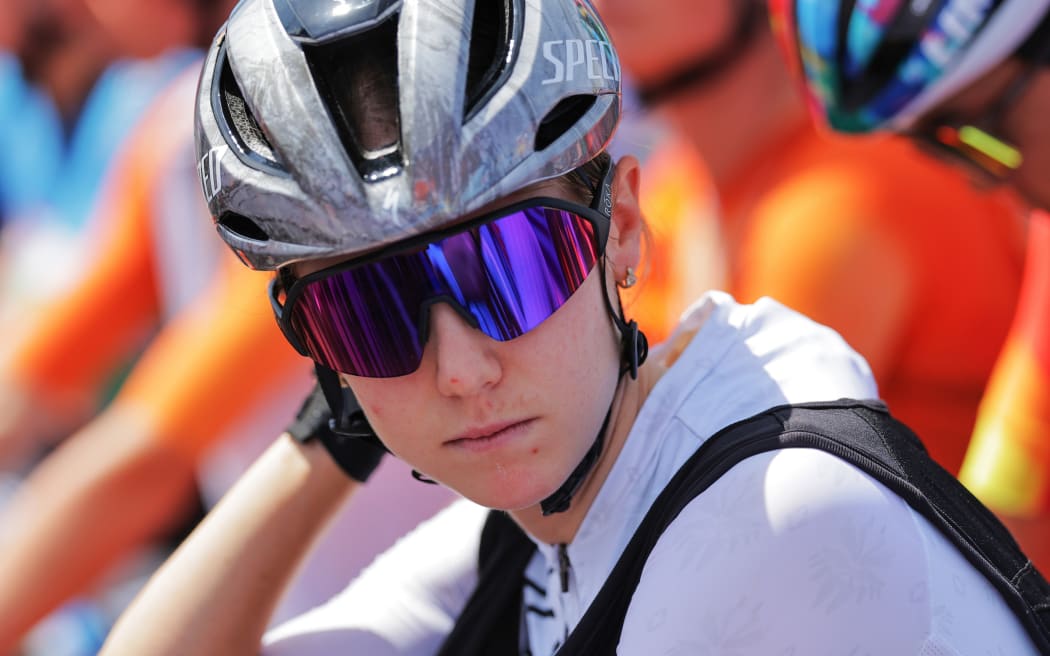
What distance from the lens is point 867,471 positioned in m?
Answer: 1.69

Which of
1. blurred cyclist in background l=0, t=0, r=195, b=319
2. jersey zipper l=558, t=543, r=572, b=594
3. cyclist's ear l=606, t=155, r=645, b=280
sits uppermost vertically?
cyclist's ear l=606, t=155, r=645, b=280

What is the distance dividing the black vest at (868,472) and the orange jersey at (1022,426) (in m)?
1.00

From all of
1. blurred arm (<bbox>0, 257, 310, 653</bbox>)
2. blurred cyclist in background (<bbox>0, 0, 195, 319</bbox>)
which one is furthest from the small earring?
blurred cyclist in background (<bbox>0, 0, 195, 319</bbox>)

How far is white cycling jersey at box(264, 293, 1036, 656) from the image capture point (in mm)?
1609

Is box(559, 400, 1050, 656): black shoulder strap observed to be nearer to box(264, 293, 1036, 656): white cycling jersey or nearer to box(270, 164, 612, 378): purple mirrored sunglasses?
box(264, 293, 1036, 656): white cycling jersey

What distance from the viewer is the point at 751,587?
5.36 ft

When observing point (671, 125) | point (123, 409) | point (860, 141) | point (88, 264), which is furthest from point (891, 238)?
point (88, 264)

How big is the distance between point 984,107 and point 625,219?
1.18m

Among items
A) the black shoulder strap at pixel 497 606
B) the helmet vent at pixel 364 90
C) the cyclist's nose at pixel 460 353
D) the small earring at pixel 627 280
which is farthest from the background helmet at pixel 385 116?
the black shoulder strap at pixel 497 606

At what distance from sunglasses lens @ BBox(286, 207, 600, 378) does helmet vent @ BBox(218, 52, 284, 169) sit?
20 centimetres

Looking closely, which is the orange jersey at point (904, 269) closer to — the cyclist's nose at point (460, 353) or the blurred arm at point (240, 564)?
the blurred arm at point (240, 564)

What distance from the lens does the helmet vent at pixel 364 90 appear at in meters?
1.78

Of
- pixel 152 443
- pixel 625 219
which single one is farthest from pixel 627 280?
pixel 152 443

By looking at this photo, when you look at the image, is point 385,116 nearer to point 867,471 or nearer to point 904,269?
point 867,471
